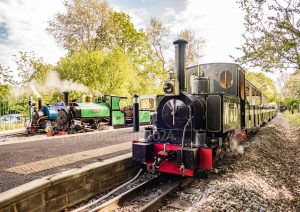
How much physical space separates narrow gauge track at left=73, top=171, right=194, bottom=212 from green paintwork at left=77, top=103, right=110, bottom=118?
8377 millimetres

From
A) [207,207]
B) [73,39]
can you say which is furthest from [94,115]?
[73,39]

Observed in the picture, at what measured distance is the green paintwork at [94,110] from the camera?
13.5 metres

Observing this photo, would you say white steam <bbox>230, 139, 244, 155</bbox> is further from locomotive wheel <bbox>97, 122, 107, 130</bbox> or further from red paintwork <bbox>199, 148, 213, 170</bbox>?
locomotive wheel <bbox>97, 122, 107, 130</bbox>

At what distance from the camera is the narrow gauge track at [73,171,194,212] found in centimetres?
427

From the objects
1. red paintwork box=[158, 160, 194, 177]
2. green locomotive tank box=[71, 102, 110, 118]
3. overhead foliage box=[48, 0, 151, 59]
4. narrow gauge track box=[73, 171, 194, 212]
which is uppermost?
overhead foliage box=[48, 0, 151, 59]

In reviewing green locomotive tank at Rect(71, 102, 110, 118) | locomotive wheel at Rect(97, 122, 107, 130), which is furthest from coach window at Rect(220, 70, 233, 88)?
locomotive wheel at Rect(97, 122, 107, 130)

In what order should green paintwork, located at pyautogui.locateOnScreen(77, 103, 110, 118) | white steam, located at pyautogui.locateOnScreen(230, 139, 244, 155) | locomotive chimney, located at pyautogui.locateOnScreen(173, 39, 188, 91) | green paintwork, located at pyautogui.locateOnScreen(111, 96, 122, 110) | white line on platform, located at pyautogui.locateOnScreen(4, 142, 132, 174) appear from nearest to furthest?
1. white line on platform, located at pyautogui.locateOnScreen(4, 142, 132, 174)
2. locomotive chimney, located at pyautogui.locateOnScreen(173, 39, 188, 91)
3. white steam, located at pyautogui.locateOnScreen(230, 139, 244, 155)
4. green paintwork, located at pyautogui.locateOnScreen(77, 103, 110, 118)
5. green paintwork, located at pyautogui.locateOnScreen(111, 96, 122, 110)

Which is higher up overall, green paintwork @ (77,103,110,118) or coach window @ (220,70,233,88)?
coach window @ (220,70,233,88)

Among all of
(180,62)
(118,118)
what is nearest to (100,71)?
(118,118)

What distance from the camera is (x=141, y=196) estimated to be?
5035mm

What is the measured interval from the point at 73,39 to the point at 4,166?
75.0 feet

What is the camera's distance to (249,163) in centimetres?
701

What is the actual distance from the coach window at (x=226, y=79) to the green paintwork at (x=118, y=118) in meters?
9.41

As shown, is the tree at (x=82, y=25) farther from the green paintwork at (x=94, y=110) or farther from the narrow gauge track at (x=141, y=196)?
the narrow gauge track at (x=141, y=196)
